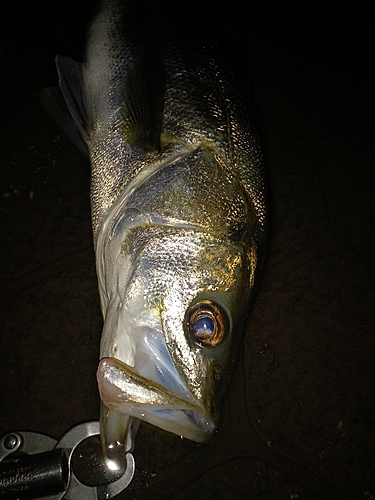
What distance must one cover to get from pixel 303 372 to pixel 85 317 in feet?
3.82

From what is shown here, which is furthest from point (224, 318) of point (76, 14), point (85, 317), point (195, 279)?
point (76, 14)

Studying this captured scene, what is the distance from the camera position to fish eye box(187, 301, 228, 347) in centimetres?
144

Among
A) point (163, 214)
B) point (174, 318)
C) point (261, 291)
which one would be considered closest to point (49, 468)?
point (174, 318)

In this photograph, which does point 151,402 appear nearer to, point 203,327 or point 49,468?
point 203,327

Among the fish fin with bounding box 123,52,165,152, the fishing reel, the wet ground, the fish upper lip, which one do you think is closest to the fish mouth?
the fish upper lip

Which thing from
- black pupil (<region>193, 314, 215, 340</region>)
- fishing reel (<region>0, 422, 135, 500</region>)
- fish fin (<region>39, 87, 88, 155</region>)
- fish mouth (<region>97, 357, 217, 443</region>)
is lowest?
fishing reel (<region>0, 422, 135, 500</region>)

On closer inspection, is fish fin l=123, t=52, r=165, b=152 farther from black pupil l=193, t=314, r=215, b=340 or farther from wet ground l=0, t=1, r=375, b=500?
black pupil l=193, t=314, r=215, b=340

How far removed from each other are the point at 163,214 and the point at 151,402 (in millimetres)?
661

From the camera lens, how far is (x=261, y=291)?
7.62ft

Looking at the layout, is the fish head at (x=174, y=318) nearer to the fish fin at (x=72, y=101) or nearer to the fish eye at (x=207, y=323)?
the fish eye at (x=207, y=323)

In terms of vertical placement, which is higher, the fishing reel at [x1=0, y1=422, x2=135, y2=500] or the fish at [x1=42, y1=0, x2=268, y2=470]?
the fish at [x1=42, y1=0, x2=268, y2=470]

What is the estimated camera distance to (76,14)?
8.26 feet

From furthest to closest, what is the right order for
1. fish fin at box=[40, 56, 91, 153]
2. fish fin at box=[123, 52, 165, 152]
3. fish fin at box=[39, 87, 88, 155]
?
1. fish fin at box=[39, 87, 88, 155]
2. fish fin at box=[40, 56, 91, 153]
3. fish fin at box=[123, 52, 165, 152]

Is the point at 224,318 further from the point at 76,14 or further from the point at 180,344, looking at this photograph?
the point at 76,14
